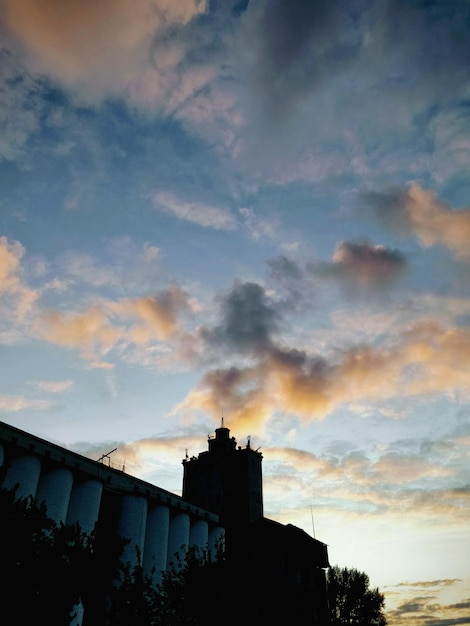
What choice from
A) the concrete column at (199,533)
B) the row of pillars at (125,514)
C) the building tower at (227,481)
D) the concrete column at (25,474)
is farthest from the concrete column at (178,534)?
the concrete column at (25,474)

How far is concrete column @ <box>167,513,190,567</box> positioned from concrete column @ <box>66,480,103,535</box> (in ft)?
42.9

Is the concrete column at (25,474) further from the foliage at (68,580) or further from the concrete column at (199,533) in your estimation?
the concrete column at (199,533)

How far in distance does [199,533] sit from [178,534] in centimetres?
427

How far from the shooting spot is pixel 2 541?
14617 mm

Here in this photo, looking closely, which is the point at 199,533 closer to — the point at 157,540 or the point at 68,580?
the point at 157,540

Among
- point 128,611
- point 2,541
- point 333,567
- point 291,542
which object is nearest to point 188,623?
point 128,611

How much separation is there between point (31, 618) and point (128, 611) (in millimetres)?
A: 7122

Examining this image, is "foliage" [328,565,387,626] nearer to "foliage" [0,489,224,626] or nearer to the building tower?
the building tower

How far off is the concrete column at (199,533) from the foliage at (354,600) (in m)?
30.9

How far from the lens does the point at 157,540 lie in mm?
47281

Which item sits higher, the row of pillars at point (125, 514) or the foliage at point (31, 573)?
the row of pillars at point (125, 514)

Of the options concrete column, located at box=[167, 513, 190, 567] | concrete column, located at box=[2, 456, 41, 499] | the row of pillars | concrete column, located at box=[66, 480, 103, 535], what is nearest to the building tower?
the row of pillars

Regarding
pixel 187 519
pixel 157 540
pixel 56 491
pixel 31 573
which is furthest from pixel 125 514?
pixel 31 573

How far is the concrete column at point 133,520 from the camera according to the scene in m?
43.9
